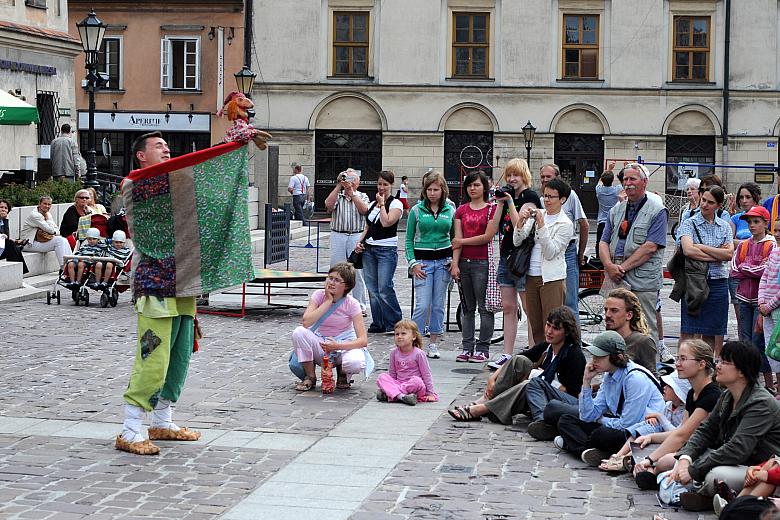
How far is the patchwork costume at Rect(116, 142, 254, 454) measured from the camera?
7941 millimetres

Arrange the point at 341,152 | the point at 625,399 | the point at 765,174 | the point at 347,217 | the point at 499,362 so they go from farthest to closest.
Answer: the point at 341,152
the point at 765,174
the point at 347,217
the point at 499,362
the point at 625,399

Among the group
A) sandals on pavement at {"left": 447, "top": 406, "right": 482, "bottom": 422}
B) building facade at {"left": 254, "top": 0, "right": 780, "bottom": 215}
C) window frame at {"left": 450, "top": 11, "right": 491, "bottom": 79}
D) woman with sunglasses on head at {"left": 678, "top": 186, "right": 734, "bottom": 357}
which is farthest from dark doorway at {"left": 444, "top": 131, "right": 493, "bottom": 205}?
sandals on pavement at {"left": 447, "top": 406, "right": 482, "bottom": 422}

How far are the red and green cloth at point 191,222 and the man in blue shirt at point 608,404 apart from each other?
2.34 meters

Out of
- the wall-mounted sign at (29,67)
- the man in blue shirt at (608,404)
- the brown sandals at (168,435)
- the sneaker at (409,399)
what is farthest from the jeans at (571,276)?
the wall-mounted sign at (29,67)

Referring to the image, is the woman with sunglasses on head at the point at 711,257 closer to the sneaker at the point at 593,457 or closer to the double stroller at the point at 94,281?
the sneaker at the point at 593,457

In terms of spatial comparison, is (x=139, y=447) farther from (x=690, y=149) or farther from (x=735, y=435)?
(x=690, y=149)

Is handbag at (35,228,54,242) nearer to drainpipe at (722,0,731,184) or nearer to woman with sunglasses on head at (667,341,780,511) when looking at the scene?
woman with sunglasses on head at (667,341,780,511)

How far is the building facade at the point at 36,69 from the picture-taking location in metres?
27.6

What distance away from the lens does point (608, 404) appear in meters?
8.16

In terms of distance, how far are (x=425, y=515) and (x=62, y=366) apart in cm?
561

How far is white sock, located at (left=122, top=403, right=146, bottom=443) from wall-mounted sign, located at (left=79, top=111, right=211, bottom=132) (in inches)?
1459

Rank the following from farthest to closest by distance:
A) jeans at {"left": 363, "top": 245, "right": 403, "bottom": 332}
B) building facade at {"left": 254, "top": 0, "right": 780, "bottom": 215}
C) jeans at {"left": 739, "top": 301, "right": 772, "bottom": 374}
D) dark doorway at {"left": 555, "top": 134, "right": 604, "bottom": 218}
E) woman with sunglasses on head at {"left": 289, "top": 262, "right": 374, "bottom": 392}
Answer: dark doorway at {"left": 555, "top": 134, "right": 604, "bottom": 218}, building facade at {"left": 254, "top": 0, "right": 780, "bottom": 215}, jeans at {"left": 363, "top": 245, "right": 403, "bottom": 332}, jeans at {"left": 739, "top": 301, "right": 772, "bottom": 374}, woman with sunglasses on head at {"left": 289, "top": 262, "right": 374, "bottom": 392}

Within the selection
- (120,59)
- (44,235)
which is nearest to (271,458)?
(44,235)

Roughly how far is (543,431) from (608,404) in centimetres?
60
